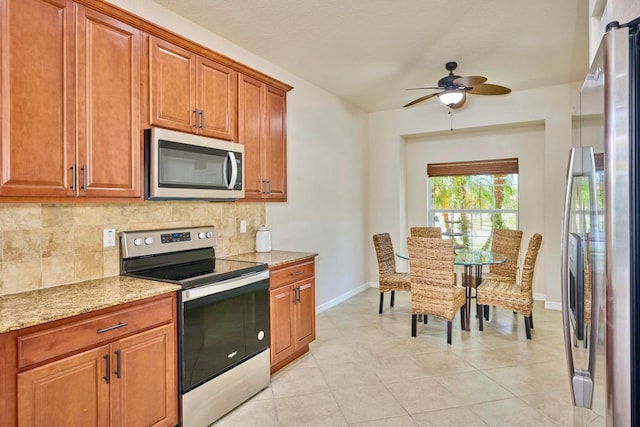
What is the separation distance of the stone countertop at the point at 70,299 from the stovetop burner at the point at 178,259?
134 millimetres

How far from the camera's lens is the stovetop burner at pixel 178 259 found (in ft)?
7.71

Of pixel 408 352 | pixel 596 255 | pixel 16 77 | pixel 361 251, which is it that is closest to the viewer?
pixel 596 255

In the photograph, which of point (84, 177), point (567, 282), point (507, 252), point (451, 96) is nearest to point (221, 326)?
point (84, 177)

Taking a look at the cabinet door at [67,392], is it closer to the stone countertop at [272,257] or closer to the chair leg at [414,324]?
the stone countertop at [272,257]

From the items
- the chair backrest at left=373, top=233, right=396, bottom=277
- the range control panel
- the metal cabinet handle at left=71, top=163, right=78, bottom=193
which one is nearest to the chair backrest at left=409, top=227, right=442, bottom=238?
the chair backrest at left=373, top=233, right=396, bottom=277

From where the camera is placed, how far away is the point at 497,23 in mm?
3018

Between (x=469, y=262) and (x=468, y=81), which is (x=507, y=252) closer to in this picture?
(x=469, y=262)

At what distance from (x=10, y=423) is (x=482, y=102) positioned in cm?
544

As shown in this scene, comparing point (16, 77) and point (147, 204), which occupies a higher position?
point (16, 77)

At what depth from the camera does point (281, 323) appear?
2977 millimetres

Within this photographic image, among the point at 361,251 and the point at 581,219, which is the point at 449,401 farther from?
the point at 361,251

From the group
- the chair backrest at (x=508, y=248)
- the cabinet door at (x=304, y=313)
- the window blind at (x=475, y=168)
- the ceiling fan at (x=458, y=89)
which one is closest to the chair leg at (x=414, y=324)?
the cabinet door at (x=304, y=313)

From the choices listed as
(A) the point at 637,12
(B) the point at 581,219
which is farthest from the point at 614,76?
(B) the point at 581,219

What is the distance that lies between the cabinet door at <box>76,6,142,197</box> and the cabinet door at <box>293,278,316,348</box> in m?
1.59
